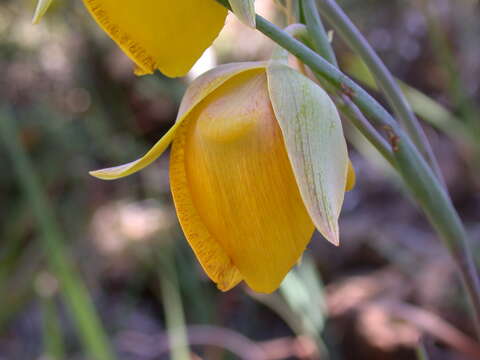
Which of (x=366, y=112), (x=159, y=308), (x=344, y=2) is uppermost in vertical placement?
(x=366, y=112)

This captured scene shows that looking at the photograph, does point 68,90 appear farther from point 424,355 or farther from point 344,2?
point 424,355

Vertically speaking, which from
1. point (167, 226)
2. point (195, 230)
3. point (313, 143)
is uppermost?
point (313, 143)

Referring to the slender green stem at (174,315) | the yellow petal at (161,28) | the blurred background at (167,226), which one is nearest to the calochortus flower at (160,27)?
the yellow petal at (161,28)

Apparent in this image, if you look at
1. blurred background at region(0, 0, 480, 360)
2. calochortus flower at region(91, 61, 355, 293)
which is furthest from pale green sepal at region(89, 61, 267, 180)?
blurred background at region(0, 0, 480, 360)

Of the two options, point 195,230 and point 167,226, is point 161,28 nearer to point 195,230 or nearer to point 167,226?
point 195,230

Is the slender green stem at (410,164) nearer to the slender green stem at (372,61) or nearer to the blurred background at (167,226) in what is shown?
the slender green stem at (372,61)

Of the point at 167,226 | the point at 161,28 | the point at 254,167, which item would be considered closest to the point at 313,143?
the point at 254,167

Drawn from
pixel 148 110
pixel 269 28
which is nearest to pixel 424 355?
pixel 269 28
